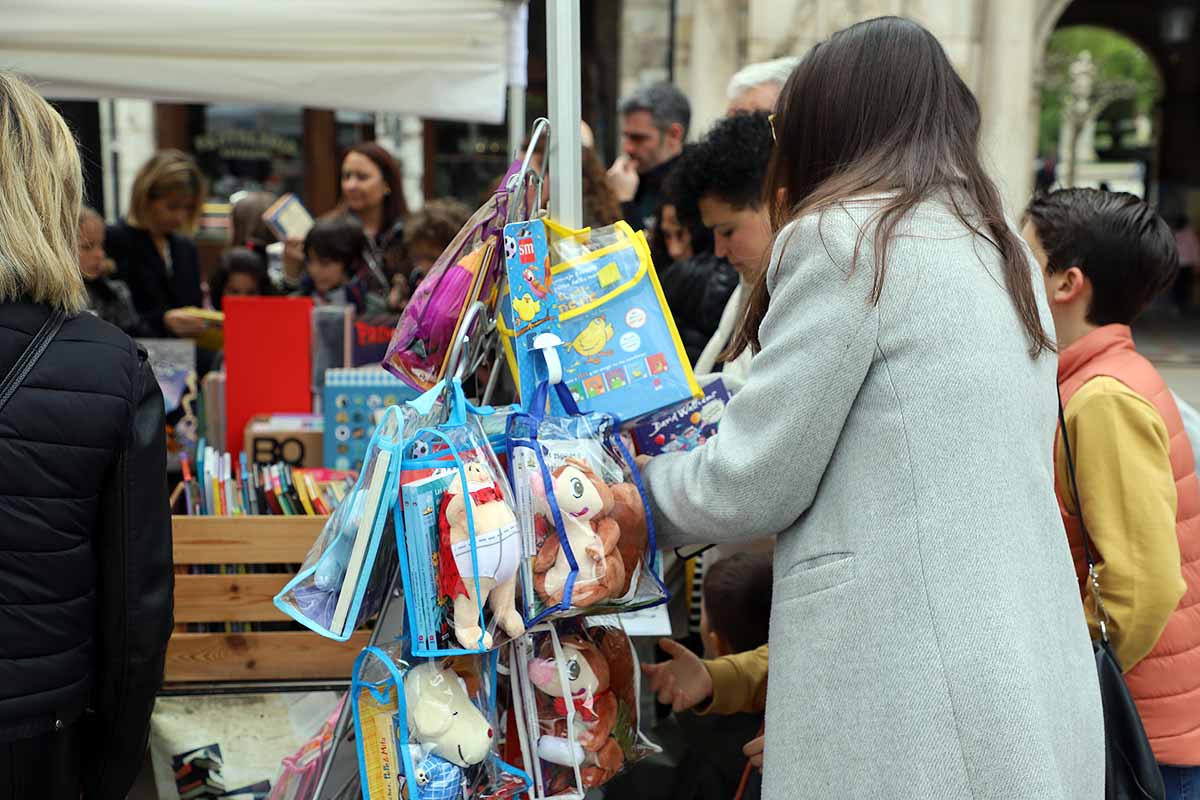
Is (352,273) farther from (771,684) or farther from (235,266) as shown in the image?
(771,684)

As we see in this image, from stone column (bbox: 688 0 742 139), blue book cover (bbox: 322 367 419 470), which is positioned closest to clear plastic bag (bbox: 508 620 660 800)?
blue book cover (bbox: 322 367 419 470)

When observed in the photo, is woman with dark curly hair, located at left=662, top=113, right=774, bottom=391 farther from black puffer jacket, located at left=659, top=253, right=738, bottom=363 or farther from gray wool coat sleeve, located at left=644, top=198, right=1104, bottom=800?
gray wool coat sleeve, located at left=644, top=198, right=1104, bottom=800

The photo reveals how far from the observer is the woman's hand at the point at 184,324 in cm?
460

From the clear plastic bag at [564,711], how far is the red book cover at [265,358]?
1849 mm

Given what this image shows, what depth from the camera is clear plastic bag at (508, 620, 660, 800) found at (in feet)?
6.07

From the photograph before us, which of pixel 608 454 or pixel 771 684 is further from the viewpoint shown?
pixel 608 454

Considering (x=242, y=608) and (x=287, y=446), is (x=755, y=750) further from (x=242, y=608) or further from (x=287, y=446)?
Answer: (x=287, y=446)

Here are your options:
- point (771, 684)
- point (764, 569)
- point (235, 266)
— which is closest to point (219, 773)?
point (764, 569)

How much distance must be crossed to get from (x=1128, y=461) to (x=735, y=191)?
1.15m

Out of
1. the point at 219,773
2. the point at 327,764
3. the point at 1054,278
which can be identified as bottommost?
the point at 219,773

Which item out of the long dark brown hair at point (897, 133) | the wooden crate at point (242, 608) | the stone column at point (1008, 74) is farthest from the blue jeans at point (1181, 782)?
the stone column at point (1008, 74)

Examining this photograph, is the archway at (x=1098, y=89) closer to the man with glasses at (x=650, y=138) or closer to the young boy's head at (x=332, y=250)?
the man with glasses at (x=650, y=138)

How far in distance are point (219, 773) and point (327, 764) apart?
0.82 metres

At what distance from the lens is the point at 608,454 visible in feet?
6.07
